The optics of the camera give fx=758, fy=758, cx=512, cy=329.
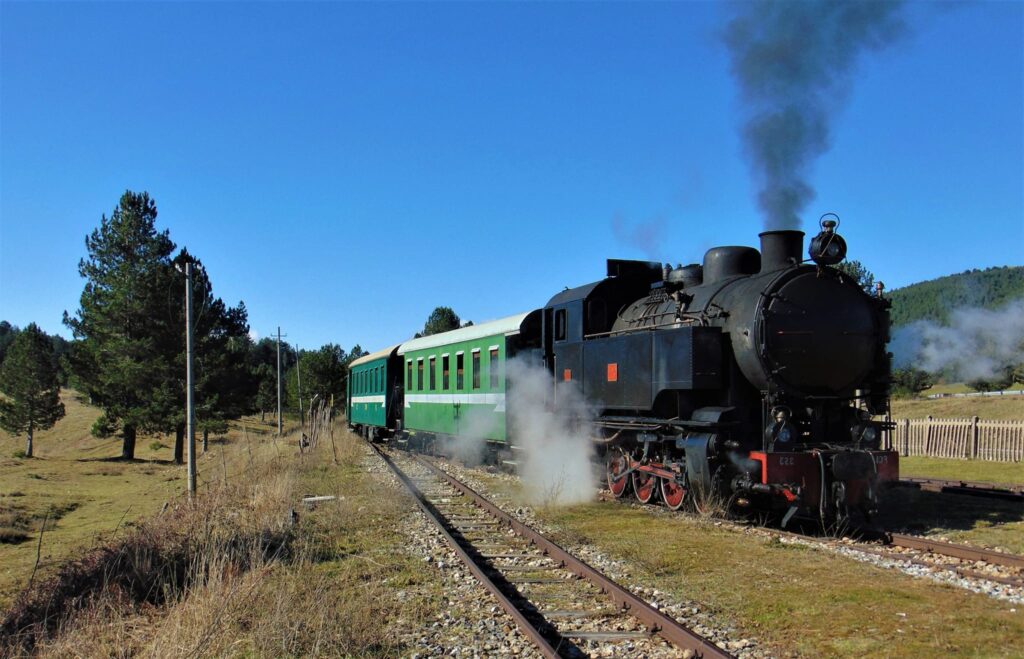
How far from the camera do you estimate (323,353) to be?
174 ft

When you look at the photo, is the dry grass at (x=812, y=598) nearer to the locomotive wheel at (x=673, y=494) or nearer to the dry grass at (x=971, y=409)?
the locomotive wheel at (x=673, y=494)

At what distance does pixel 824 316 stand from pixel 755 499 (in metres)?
2.42

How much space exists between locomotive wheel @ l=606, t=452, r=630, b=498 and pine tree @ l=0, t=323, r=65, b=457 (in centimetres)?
3819

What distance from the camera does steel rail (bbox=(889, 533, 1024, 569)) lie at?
6773 millimetres

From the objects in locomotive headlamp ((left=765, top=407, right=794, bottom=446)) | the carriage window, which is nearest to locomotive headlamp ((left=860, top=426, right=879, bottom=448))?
locomotive headlamp ((left=765, top=407, right=794, bottom=446))

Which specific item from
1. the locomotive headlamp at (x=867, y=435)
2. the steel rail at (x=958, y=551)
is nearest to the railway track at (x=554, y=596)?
the steel rail at (x=958, y=551)

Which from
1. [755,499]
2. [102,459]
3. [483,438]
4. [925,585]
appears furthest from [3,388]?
[925,585]

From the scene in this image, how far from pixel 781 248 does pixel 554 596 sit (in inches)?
218

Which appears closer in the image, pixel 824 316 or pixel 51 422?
pixel 824 316

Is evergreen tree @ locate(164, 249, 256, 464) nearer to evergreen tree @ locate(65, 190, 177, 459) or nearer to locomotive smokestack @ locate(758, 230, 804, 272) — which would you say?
evergreen tree @ locate(65, 190, 177, 459)

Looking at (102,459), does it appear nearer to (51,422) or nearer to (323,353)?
(51,422)

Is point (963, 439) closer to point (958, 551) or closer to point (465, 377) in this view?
point (465, 377)

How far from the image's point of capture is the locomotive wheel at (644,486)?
10664mm

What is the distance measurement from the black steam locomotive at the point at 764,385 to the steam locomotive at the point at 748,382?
2 cm
